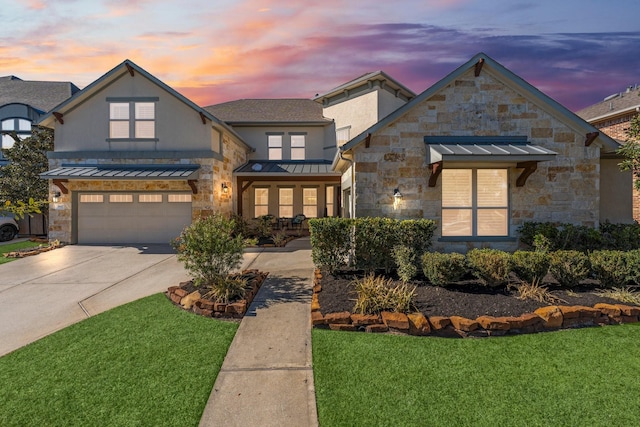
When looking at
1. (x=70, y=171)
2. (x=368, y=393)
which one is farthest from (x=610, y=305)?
(x=70, y=171)

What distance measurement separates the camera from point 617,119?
16000mm

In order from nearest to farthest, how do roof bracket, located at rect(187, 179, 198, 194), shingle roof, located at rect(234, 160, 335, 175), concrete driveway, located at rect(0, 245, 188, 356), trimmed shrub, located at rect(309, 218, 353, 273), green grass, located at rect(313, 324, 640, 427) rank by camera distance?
1. green grass, located at rect(313, 324, 640, 427)
2. concrete driveway, located at rect(0, 245, 188, 356)
3. trimmed shrub, located at rect(309, 218, 353, 273)
4. roof bracket, located at rect(187, 179, 198, 194)
5. shingle roof, located at rect(234, 160, 335, 175)

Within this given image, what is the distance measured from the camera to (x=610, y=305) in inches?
203

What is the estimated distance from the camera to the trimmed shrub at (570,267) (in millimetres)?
6090

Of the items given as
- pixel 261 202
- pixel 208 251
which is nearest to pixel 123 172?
pixel 261 202

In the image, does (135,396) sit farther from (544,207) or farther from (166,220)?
(166,220)

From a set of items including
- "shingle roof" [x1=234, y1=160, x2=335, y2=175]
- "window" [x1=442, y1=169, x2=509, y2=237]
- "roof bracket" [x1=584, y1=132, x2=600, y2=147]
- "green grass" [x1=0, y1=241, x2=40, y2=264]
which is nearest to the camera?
"roof bracket" [x1=584, y1=132, x2=600, y2=147]

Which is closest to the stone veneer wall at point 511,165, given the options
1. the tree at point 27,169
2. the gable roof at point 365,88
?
the gable roof at point 365,88

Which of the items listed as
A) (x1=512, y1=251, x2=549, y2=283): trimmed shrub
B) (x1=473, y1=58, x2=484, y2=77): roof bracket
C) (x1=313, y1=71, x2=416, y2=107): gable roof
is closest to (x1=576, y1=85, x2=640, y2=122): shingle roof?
(x1=313, y1=71, x2=416, y2=107): gable roof

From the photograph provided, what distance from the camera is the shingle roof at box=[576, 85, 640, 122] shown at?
15340mm

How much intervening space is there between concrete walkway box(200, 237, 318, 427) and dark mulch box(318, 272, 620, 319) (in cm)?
57

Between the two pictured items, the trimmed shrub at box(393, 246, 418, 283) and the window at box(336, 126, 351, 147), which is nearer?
the trimmed shrub at box(393, 246, 418, 283)

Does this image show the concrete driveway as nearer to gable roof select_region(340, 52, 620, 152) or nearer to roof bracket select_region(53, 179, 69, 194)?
roof bracket select_region(53, 179, 69, 194)

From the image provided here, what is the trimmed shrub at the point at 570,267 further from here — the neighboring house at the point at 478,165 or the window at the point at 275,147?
the window at the point at 275,147
